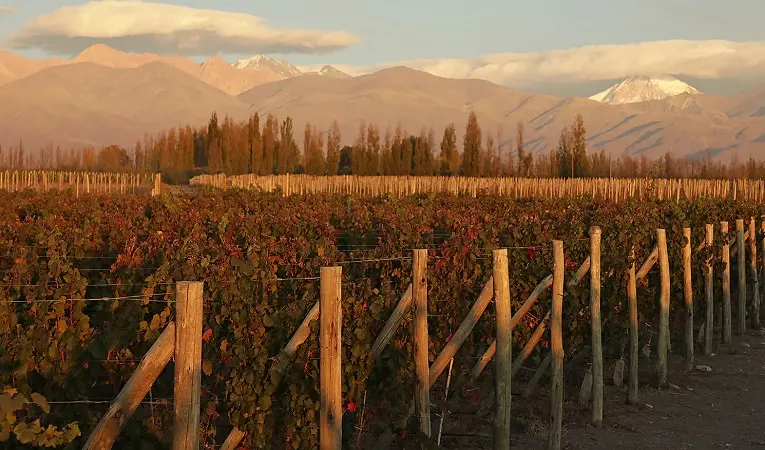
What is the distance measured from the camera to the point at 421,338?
308 inches

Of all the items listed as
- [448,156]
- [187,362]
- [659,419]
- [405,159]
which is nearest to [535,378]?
[659,419]

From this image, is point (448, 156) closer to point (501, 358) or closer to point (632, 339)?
point (632, 339)

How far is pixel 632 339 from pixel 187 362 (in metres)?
7.30

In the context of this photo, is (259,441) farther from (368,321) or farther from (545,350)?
(545,350)

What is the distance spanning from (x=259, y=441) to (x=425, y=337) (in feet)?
Answer: 6.31

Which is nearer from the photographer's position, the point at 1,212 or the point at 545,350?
the point at 545,350

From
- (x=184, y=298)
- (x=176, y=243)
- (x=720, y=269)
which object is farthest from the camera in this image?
(x=720, y=269)

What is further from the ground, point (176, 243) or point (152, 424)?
point (176, 243)

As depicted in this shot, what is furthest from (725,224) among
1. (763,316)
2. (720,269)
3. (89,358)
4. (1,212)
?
(1,212)

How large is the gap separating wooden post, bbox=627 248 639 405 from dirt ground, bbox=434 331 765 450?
6.2 inches

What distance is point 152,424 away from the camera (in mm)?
6078

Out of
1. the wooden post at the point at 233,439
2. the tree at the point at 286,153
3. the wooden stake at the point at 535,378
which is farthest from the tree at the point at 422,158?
the wooden post at the point at 233,439

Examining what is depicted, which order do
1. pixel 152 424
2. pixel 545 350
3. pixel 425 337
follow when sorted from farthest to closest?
pixel 545 350 → pixel 425 337 → pixel 152 424

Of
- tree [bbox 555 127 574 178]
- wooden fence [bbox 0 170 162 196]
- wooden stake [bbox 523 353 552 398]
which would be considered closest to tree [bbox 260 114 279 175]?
wooden fence [bbox 0 170 162 196]
